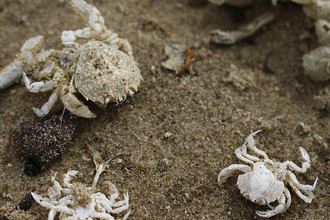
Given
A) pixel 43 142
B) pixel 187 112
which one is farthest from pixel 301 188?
pixel 43 142

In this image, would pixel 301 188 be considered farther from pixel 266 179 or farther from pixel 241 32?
pixel 241 32

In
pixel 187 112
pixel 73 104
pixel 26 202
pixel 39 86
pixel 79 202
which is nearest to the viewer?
pixel 79 202

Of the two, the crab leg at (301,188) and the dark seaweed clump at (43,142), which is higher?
the crab leg at (301,188)

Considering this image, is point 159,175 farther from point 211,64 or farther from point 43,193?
point 211,64

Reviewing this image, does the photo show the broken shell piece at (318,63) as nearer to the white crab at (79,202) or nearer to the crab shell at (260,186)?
the crab shell at (260,186)

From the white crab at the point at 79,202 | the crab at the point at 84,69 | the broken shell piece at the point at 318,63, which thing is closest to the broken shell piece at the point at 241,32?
the broken shell piece at the point at 318,63

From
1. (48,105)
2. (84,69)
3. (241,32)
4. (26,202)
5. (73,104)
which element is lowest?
(26,202)

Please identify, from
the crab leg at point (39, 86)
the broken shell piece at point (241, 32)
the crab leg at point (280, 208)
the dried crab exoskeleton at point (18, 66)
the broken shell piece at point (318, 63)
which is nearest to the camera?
the crab leg at point (280, 208)

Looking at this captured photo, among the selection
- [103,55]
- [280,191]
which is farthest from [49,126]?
[280,191]
